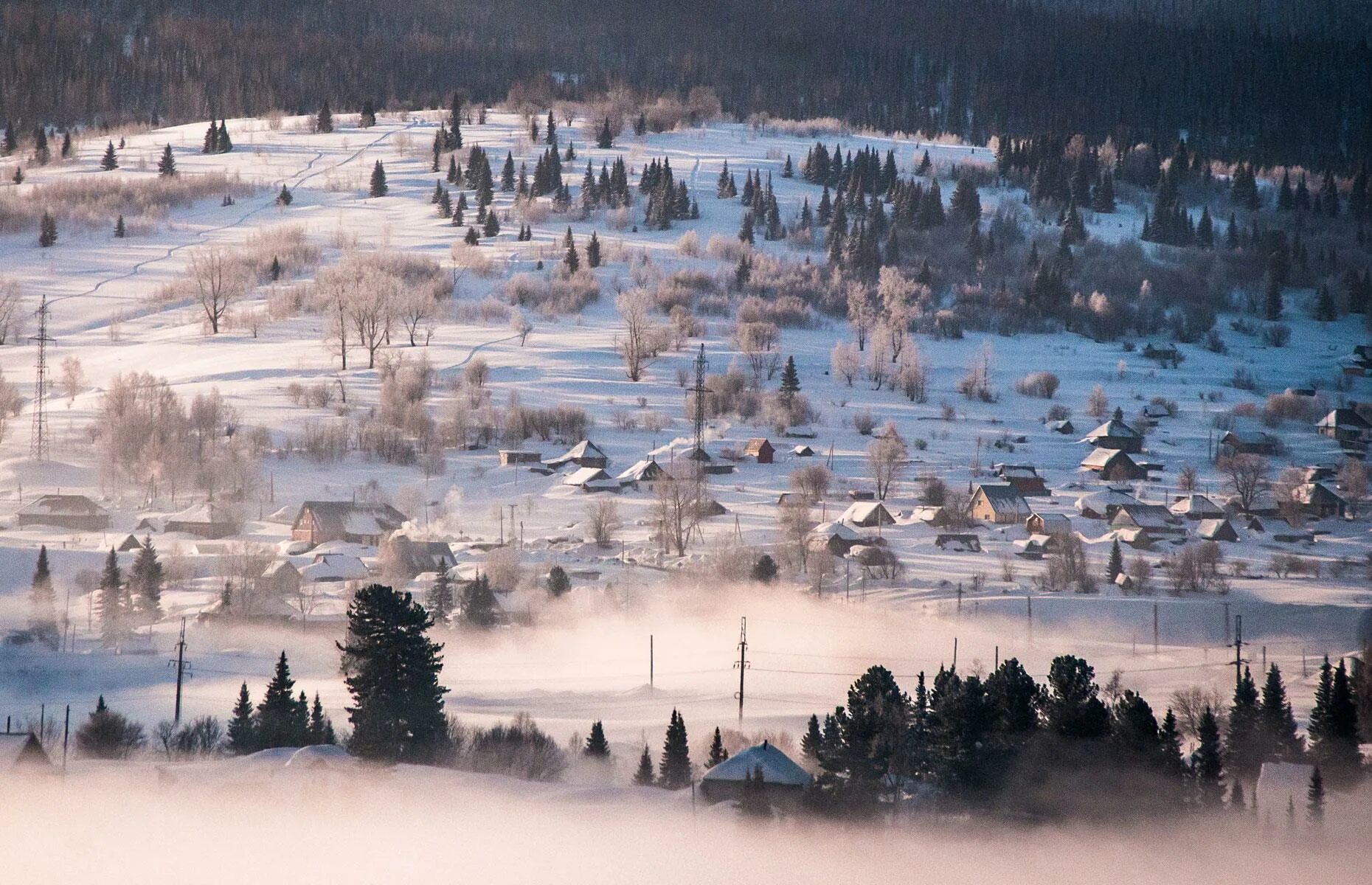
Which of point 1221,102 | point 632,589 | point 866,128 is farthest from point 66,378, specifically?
point 1221,102

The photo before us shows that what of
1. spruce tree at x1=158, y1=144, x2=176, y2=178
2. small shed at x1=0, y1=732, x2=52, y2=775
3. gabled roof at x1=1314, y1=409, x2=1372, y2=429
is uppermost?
spruce tree at x1=158, y1=144, x2=176, y2=178

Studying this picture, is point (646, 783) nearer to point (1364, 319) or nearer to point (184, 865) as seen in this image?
point (184, 865)

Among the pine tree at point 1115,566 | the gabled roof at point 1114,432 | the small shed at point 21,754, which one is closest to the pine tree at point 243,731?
the small shed at point 21,754

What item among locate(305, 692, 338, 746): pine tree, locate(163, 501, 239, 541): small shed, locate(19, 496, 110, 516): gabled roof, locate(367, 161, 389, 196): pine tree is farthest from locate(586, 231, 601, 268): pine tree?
locate(305, 692, 338, 746): pine tree

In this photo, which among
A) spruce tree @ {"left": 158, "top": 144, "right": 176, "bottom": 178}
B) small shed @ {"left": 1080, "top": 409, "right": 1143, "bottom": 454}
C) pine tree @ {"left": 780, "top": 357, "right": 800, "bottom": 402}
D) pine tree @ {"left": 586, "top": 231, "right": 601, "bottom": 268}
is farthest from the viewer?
spruce tree @ {"left": 158, "top": 144, "right": 176, "bottom": 178}

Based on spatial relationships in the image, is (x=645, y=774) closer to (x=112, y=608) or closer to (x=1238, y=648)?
(x=1238, y=648)

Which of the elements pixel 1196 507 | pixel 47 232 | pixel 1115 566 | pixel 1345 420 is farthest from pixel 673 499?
pixel 47 232

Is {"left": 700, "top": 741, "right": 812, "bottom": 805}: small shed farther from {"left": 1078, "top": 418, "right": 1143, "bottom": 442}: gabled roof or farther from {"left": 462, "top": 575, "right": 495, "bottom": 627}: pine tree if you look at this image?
{"left": 1078, "top": 418, "right": 1143, "bottom": 442}: gabled roof
